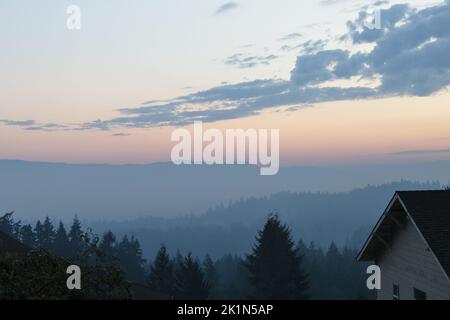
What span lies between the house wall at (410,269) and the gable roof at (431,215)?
2.36ft

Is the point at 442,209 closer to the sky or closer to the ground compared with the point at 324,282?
closer to the sky

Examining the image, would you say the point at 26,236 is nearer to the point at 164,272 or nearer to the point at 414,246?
the point at 164,272

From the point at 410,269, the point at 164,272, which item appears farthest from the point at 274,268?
the point at 410,269

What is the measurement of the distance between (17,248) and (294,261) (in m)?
42.8

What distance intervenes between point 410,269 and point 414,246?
122cm

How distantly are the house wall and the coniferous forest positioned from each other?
8.84ft

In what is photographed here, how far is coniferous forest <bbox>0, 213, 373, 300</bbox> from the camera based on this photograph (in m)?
13.1

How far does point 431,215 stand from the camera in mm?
19484

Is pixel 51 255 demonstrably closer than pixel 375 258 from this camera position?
Yes

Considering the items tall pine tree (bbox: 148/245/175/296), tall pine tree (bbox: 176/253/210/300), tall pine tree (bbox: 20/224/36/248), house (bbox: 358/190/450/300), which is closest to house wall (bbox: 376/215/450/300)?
house (bbox: 358/190/450/300)

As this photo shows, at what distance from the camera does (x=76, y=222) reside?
402 ft
